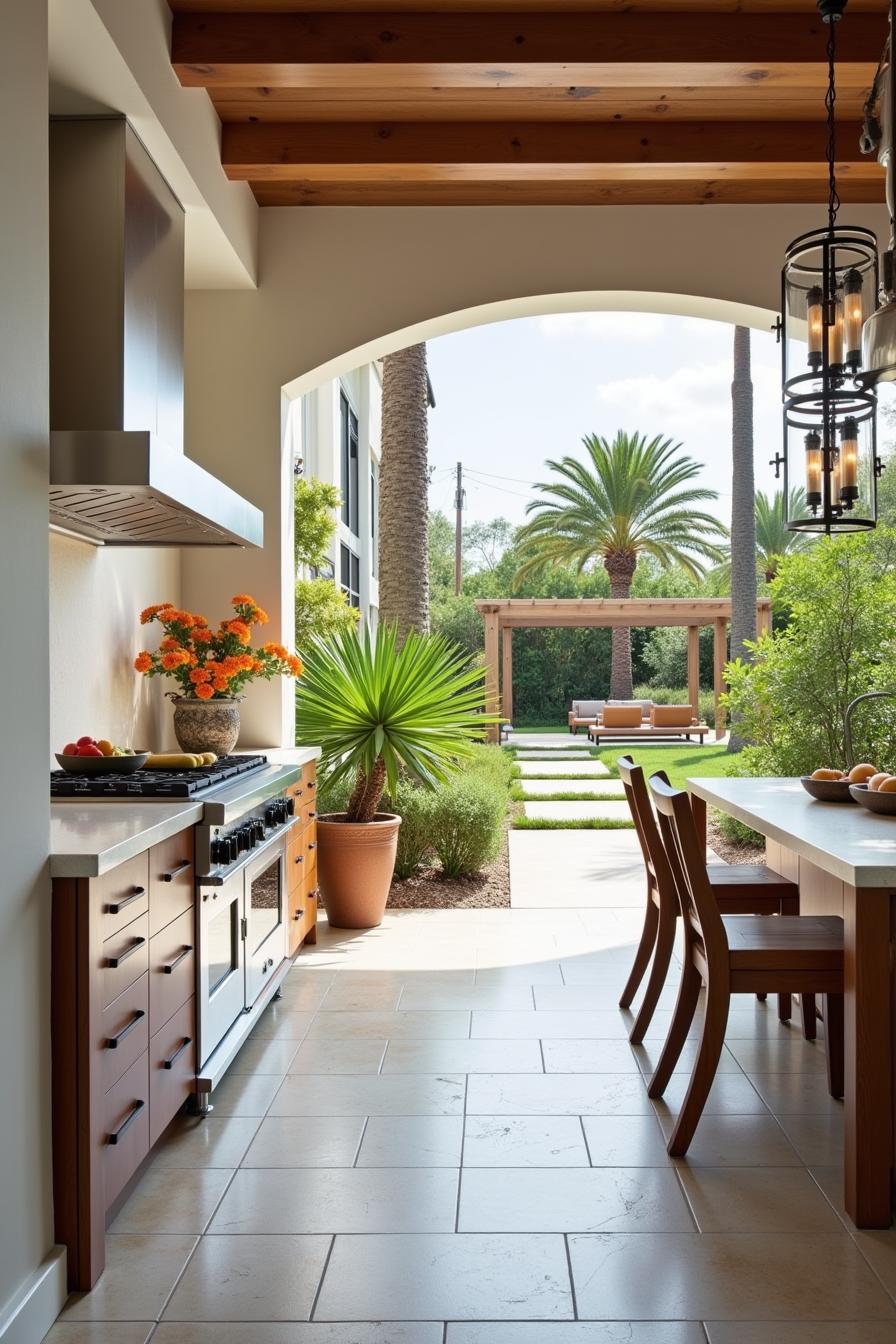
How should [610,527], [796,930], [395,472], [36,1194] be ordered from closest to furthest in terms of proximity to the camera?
[36,1194] < [796,930] < [395,472] < [610,527]

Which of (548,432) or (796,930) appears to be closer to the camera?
(796,930)

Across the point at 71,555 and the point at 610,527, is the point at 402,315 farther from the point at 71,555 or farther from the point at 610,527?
the point at 610,527

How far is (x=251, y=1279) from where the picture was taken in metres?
2.68

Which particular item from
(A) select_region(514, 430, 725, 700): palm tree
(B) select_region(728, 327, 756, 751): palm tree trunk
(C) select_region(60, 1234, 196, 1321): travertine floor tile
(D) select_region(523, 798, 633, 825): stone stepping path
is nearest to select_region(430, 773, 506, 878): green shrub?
(D) select_region(523, 798, 633, 825): stone stepping path

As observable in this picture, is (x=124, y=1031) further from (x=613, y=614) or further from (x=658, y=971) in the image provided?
(x=613, y=614)

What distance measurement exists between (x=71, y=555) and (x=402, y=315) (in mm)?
2501

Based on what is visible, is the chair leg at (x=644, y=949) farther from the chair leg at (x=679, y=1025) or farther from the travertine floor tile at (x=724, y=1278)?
the travertine floor tile at (x=724, y=1278)

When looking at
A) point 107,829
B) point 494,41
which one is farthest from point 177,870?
point 494,41

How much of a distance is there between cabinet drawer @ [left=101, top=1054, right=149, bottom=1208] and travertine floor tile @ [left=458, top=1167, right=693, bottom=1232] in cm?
87

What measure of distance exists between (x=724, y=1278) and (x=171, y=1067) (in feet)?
5.31

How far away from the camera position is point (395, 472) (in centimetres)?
928

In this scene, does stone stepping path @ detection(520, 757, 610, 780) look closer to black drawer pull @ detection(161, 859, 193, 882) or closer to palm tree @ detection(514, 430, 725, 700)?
palm tree @ detection(514, 430, 725, 700)

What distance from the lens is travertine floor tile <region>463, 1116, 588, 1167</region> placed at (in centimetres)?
331

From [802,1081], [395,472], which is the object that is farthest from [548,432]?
[802,1081]
